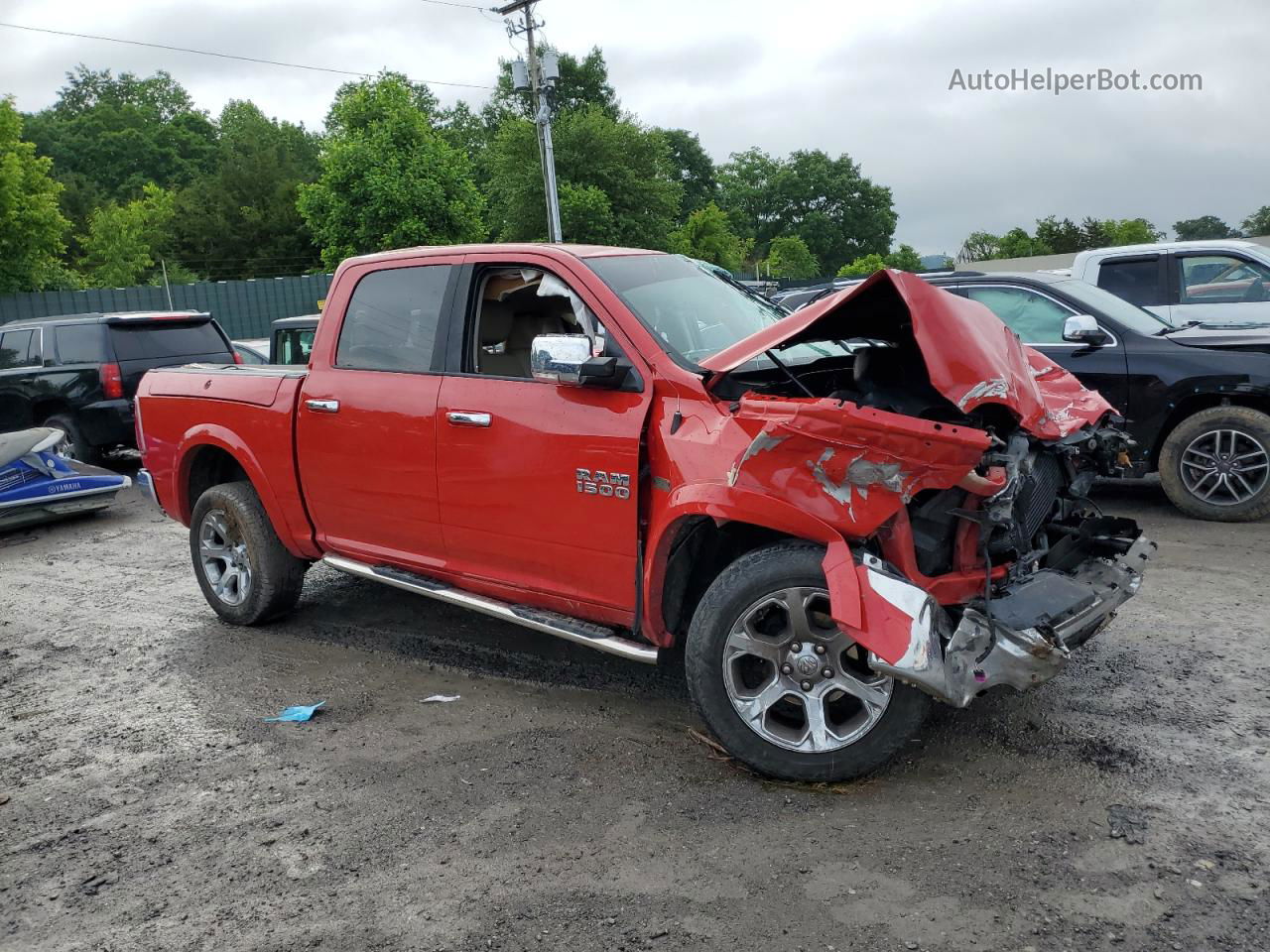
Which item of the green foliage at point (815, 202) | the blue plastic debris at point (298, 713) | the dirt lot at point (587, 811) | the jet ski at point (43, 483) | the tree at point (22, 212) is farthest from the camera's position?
the green foliage at point (815, 202)

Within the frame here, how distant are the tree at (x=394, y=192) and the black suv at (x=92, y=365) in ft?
83.4

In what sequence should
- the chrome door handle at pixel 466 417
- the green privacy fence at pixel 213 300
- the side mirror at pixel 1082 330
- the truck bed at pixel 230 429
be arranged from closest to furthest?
1. the chrome door handle at pixel 466 417
2. the truck bed at pixel 230 429
3. the side mirror at pixel 1082 330
4. the green privacy fence at pixel 213 300

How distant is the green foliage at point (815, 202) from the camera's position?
9050cm

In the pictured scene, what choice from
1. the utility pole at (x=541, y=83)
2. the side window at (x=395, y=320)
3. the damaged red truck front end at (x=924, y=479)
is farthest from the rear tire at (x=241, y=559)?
the utility pole at (x=541, y=83)

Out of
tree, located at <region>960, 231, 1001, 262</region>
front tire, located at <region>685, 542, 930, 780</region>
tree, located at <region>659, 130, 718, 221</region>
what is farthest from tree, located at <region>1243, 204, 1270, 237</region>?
front tire, located at <region>685, 542, 930, 780</region>

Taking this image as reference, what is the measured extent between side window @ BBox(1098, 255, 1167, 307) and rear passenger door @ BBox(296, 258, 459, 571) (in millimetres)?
7418

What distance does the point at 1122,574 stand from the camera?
4035 millimetres

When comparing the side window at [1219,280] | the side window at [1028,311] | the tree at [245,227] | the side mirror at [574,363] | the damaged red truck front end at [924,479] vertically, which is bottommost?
the damaged red truck front end at [924,479]

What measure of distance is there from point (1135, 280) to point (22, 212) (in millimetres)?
36597

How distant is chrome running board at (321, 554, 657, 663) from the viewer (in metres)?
4.07

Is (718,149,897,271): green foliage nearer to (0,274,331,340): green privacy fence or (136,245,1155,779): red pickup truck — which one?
(0,274,331,340): green privacy fence

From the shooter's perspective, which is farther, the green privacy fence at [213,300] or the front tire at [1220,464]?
the green privacy fence at [213,300]

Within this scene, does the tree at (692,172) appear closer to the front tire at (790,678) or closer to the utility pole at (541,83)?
the utility pole at (541,83)

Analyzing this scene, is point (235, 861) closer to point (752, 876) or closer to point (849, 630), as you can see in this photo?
point (752, 876)
